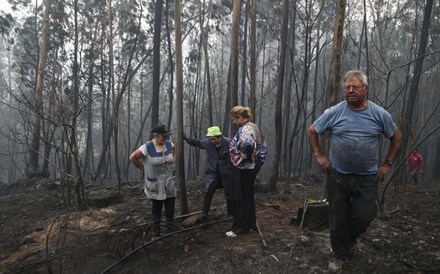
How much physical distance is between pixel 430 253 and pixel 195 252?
278 centimetres

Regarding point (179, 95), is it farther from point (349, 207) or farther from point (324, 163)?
point (349, 207)

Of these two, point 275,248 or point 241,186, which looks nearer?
point 275,248

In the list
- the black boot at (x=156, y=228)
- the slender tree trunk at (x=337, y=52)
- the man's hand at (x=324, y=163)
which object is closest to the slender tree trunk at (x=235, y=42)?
the slender tree trunk at (x=337, y=52)

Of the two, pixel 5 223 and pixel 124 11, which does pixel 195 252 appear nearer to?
pixel 5 223

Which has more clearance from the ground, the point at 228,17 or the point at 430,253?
the point at 228,17

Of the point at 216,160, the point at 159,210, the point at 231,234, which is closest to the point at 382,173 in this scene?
the point at 231,234

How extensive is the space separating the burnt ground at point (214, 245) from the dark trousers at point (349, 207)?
25cm

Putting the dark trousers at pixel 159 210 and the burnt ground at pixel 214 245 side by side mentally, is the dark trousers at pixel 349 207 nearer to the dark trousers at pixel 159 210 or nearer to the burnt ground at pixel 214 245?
the burnt ground at pixel 214 245

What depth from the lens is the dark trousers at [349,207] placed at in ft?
10.9

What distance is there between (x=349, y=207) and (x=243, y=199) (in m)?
1.46

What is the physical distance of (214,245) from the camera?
453cm

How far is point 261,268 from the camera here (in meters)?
3.71

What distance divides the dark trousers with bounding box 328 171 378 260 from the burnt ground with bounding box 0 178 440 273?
0.25 meters

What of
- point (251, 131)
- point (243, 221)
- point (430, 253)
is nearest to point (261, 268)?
point (243, 221)
